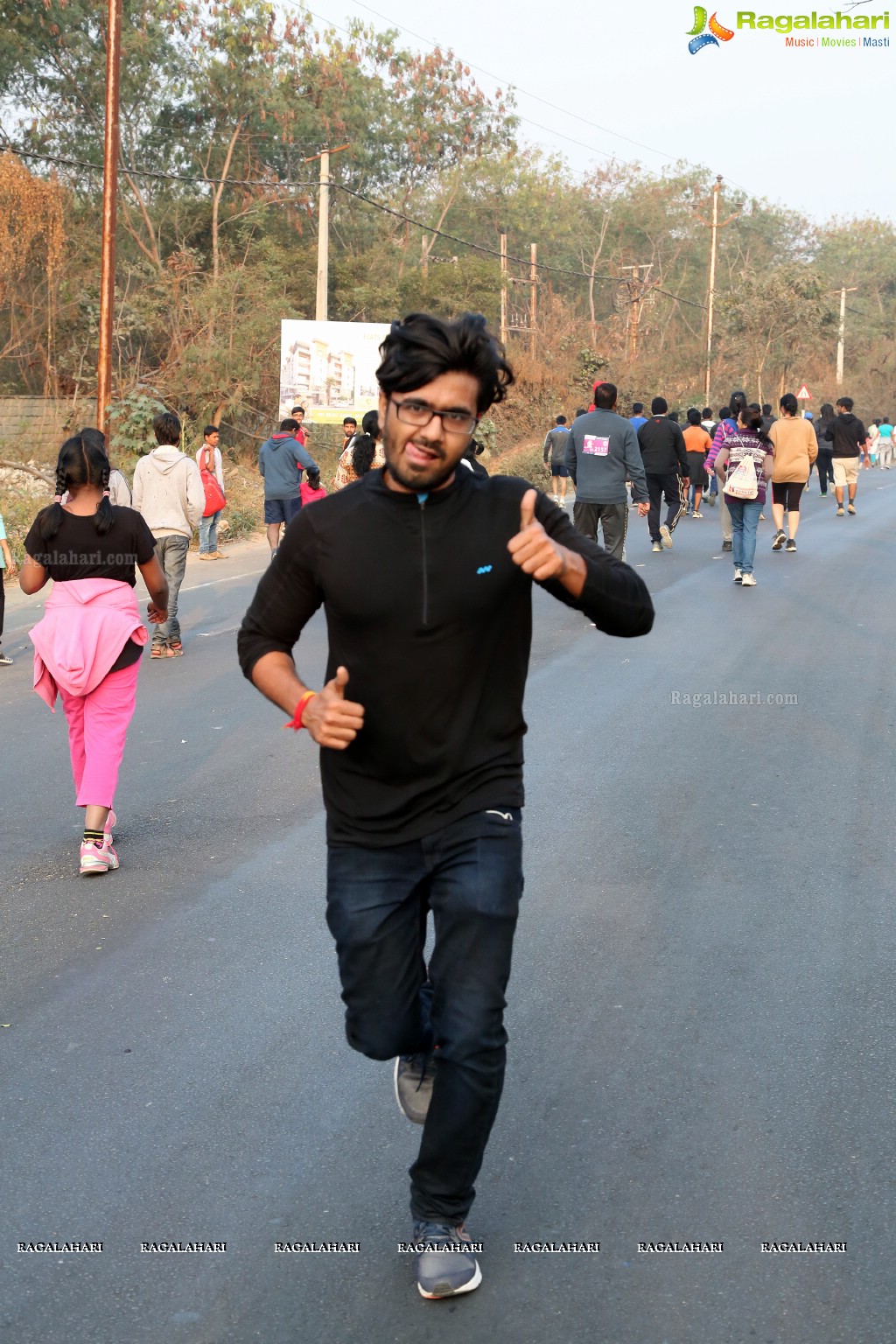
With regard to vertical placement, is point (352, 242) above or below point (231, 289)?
above

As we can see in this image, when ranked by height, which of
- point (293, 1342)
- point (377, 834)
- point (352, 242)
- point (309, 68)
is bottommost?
point (293, 1342)

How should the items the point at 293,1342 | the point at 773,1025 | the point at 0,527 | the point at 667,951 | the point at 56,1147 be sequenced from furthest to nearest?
the point at 0,527, the point at 667,951, the point at 773,1025, the point at 56,1147, the point at 293,1342

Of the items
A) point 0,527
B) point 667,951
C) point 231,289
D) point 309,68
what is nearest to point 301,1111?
point 667,951

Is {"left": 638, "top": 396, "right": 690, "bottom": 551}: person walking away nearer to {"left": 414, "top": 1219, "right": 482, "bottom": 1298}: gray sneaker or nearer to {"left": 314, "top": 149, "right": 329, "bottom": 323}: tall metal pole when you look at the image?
{"left": 314, "top": 149, "right": 329, "bottom": 323}: tall metal pole

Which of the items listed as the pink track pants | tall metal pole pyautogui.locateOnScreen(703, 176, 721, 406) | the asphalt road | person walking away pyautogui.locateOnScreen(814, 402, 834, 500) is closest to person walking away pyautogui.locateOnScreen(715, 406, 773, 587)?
the asphalt road

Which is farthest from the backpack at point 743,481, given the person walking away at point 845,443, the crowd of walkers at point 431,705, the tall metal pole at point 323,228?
the tall metal pole at point 323,228

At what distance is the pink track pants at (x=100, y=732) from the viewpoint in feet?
19.5

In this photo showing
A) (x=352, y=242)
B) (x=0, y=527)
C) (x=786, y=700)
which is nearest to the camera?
(x=786, y=700)

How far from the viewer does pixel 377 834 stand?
300 cm

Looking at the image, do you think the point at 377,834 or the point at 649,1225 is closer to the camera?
the point at 377,834

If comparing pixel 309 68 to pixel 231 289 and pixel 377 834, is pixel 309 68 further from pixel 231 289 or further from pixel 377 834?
pixel 377 834

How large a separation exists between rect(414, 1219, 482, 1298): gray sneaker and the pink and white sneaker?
3.16 meters

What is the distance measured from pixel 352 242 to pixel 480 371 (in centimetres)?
4119

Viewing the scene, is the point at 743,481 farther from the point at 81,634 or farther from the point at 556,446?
the point at 81,634
